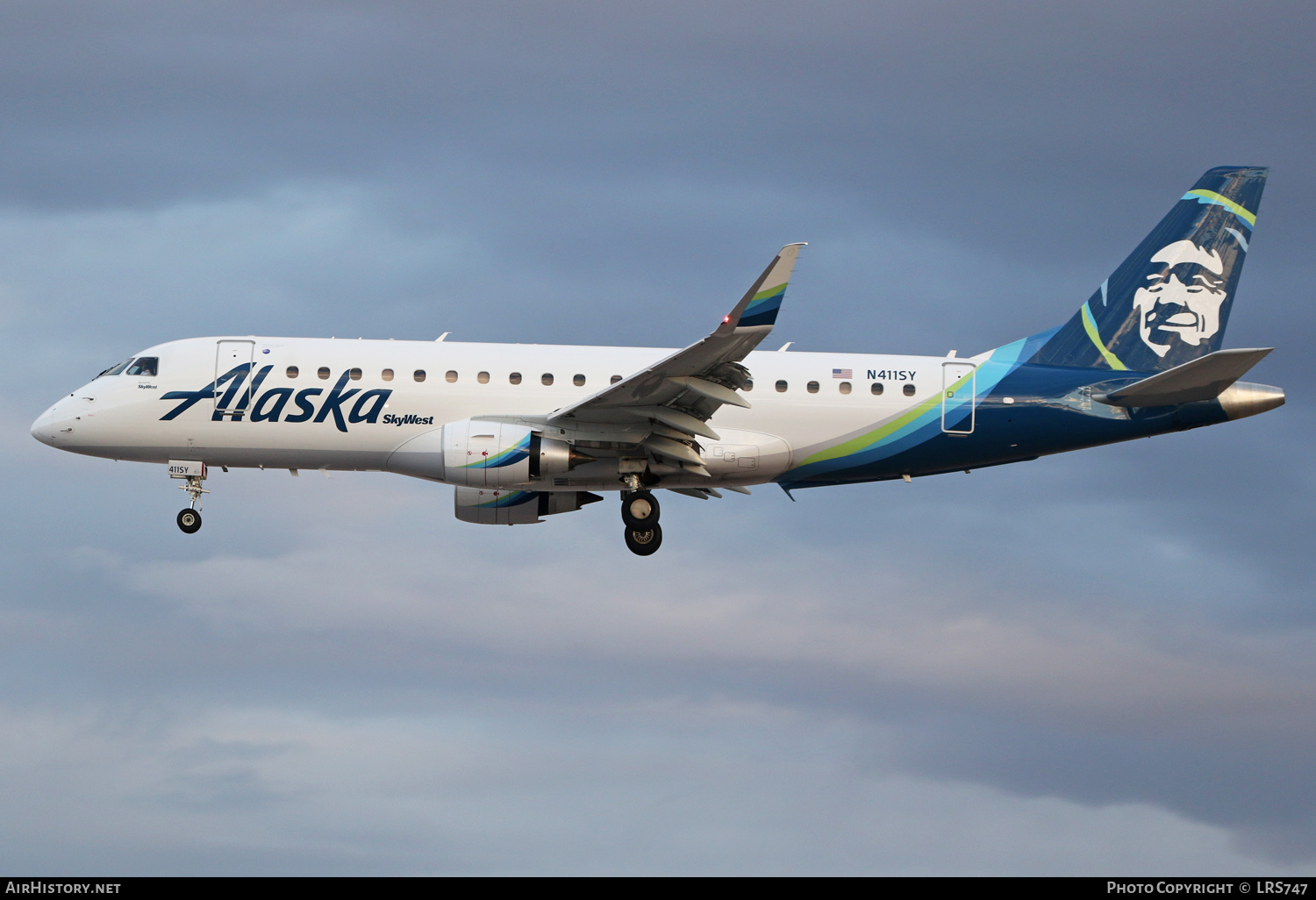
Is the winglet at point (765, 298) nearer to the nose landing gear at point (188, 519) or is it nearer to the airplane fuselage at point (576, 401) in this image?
the airplane fuselage at point (576, 401)

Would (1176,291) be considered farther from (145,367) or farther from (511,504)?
(145,367)

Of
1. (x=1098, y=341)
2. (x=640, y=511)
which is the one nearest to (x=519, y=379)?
(x=640, y=511)

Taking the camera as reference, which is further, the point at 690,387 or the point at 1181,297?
the point at 1181,297

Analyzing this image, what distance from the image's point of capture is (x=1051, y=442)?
118 ft

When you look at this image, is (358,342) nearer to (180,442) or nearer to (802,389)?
(180,442)

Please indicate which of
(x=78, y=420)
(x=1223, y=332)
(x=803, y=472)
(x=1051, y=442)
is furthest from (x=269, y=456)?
(x=1223, y=332)

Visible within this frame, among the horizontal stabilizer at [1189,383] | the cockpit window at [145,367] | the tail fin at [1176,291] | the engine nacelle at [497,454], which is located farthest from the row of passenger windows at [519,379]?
the horizontal stabilizer at [1189,383]

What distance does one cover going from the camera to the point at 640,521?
117 feet

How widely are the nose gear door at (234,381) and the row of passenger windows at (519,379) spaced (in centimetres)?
110

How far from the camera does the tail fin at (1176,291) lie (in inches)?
1458

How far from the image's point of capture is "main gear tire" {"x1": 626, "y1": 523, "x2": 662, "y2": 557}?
35656 mm

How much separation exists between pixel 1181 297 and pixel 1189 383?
4237mm

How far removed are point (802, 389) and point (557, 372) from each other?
602cm

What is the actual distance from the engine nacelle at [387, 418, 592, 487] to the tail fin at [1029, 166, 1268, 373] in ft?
41.1
